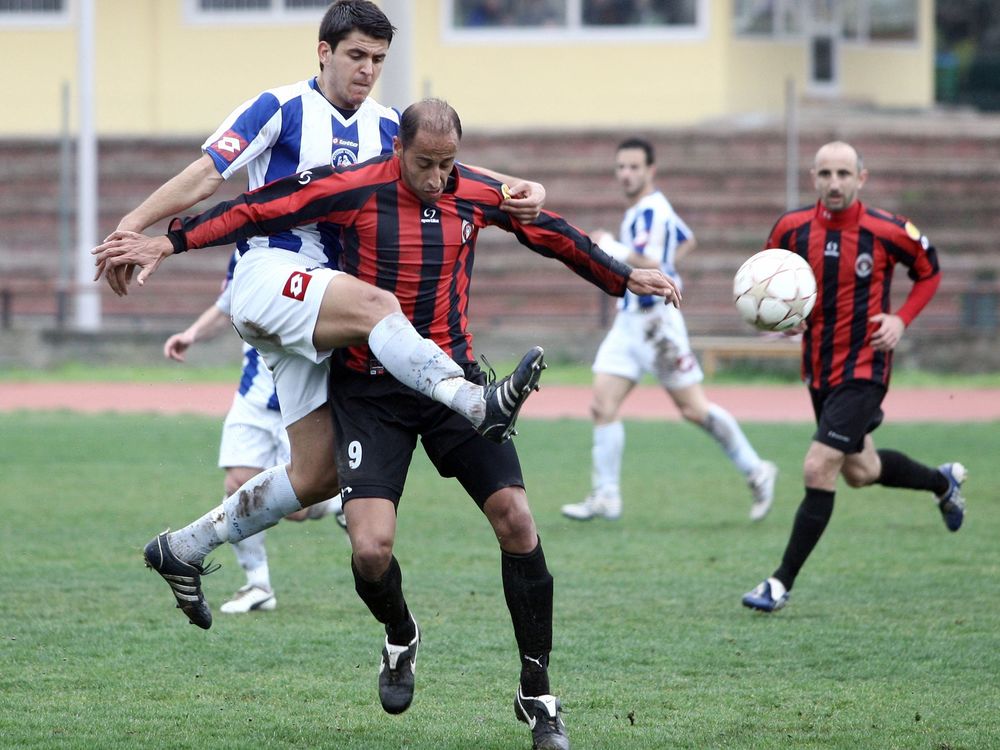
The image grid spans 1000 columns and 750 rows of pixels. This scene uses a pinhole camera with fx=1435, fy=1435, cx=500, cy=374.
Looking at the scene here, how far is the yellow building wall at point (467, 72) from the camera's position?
77.4ft

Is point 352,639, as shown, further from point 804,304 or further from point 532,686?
point 804,304

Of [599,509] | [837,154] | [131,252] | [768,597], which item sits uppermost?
[837,154]

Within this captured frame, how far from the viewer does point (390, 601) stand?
4918mm

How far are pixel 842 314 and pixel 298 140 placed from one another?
10.2ft

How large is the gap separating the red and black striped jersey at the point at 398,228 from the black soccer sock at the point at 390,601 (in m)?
0.72

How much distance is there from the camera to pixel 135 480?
36.6ft

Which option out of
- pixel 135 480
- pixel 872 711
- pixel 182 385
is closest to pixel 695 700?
Answer: pixel 872 711

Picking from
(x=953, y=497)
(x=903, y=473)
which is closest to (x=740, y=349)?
(x=953, y=497)

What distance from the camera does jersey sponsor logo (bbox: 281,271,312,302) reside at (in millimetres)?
4852

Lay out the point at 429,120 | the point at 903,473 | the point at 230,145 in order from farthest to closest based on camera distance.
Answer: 1. the point at 903,473
2. the point at 230,145
3. the point at 429,120

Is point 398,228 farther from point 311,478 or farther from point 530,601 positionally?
point 530,601

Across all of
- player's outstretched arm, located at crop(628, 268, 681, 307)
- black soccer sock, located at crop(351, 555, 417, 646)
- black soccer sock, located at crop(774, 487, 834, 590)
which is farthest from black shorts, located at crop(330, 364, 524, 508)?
black soccer sock, located at crop(774, 487, 834, 590)

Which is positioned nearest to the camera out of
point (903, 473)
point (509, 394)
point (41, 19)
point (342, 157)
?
point (509, 394)

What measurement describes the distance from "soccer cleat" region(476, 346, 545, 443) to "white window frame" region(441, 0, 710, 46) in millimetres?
19882
